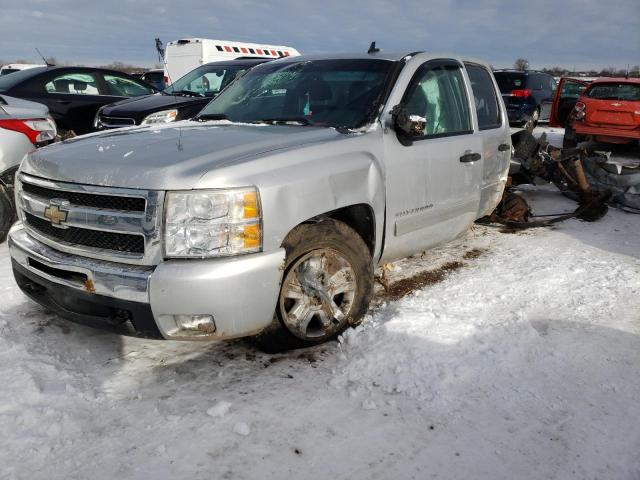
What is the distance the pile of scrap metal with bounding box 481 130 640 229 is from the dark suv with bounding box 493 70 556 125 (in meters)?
10.0

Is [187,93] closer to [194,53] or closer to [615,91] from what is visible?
[194,53]

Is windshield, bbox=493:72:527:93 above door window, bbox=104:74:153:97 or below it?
above

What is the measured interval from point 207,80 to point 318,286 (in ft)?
23.8

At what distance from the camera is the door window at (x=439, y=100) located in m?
3.82

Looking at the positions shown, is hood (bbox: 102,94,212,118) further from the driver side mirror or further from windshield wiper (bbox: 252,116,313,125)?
the driver side mirror

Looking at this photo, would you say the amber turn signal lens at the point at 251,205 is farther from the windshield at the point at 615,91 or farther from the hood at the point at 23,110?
the windshield at the point at 615,91

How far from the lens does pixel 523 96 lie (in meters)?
16.6

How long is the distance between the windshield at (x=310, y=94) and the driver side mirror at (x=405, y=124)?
162mm

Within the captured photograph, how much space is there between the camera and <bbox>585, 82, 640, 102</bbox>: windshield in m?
10.2

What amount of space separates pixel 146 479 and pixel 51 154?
189 cm

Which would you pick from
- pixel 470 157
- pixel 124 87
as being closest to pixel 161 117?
pixel 124 87

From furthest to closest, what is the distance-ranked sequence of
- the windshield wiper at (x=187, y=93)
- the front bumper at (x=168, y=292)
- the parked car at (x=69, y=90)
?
the windshield wiper at (x=187, y=93), the parked car at (x=69, y=90), the front bumper at (x=168, y=292)

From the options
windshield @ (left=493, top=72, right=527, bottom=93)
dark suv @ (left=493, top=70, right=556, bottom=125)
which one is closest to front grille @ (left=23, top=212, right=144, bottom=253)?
dark suv @ (left=493, top=70, right=556, bottom=125)

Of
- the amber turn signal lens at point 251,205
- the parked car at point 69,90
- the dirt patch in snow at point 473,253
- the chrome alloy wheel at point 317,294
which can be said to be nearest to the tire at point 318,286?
the chrome alloy wheel at point 317,294
